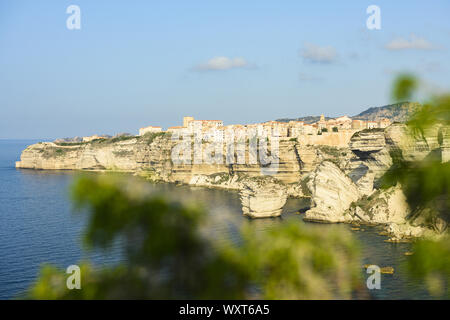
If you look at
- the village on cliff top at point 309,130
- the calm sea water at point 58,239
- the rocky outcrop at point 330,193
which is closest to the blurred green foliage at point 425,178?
the calm sea water at point 58,239

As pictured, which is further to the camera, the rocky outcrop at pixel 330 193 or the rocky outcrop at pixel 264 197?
the rocky outcrop at pixel 264 197

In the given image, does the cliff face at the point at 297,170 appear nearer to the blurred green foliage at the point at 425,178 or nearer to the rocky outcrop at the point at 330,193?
the rocky outcrop at the point at 330,193

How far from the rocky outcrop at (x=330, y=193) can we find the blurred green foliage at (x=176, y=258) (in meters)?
40.6

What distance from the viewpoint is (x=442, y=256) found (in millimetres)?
4273

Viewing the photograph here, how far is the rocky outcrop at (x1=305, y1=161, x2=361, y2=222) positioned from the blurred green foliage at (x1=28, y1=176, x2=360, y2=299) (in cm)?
4056

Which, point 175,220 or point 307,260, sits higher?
point 175,220

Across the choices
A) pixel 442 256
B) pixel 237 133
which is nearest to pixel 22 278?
pixel 442 256

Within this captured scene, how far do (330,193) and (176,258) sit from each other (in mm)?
42225

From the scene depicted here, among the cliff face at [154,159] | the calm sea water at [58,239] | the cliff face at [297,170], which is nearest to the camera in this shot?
the calm sea water at [58,239]

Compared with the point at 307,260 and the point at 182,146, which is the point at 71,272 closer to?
the point at 307,260

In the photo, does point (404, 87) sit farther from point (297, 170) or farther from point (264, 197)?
point (297, 170)

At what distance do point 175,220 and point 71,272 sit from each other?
200 cm

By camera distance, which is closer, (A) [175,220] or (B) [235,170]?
(A) [175,220]

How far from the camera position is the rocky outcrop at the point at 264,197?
4725 centimetres
